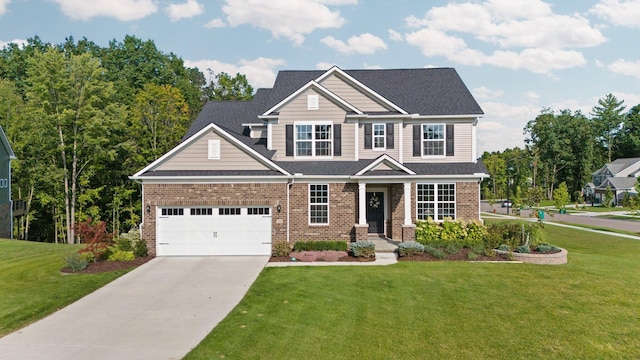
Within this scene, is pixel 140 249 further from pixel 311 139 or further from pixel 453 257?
pixel 453 257

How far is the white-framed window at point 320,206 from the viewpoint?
19770 millimetres

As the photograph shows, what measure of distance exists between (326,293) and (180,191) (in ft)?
29.6

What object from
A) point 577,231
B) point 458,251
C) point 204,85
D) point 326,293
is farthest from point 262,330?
point 204,85

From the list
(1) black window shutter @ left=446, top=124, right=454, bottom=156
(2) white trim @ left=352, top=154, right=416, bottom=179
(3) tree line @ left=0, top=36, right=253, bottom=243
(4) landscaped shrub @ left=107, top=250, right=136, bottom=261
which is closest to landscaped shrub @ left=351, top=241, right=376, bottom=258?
(2) white trim @ left=352, top=154, right=416, bottom=179

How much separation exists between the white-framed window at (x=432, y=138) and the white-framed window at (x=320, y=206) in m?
5.94

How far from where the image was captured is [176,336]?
938 cm

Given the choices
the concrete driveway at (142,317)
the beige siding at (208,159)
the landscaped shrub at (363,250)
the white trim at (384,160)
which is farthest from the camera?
the white trim at (384,160)

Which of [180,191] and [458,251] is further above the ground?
[180,191]

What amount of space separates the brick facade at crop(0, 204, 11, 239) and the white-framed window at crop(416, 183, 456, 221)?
2913 cm

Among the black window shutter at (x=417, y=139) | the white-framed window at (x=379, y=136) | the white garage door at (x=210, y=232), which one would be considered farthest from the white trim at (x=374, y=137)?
the white garage door at (x=210, y=232)

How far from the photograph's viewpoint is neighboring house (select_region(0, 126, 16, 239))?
97.7 ft

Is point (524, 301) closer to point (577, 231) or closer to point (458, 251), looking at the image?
point (458, 251)

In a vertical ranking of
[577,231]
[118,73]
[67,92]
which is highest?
[118,73]

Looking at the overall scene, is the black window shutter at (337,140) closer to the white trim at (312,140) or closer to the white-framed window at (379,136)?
the white trim at (312,140)
